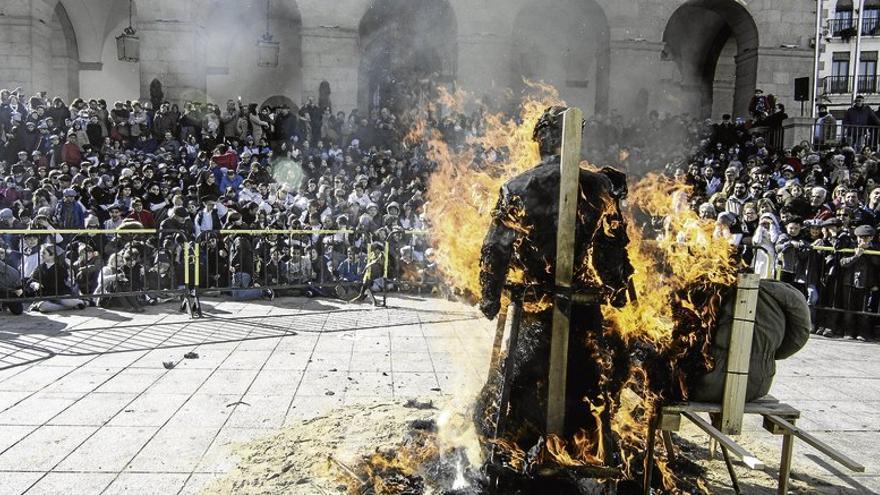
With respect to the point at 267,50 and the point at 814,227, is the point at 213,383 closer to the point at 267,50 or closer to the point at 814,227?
the point at 814,227

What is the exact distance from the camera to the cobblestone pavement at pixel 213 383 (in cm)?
389

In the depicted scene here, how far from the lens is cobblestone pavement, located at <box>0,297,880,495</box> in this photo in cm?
389

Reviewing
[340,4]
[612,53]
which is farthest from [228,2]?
[612,53]

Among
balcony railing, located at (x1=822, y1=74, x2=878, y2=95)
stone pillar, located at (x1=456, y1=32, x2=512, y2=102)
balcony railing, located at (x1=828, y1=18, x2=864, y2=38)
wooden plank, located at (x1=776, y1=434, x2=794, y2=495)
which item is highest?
balcony railing, located at (x1=828, y1=18, x2=864, y2=38)

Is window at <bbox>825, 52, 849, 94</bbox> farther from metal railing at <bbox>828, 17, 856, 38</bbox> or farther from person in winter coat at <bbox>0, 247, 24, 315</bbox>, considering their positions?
person in winter coat at <bbox>0, 247, 24, 315</bbox>

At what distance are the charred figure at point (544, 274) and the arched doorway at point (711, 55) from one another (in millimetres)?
23107

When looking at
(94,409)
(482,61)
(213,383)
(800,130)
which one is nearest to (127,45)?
(482,61)

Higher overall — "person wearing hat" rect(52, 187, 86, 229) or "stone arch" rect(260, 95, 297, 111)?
"stone arch" rect(260, 95, 297, 111)

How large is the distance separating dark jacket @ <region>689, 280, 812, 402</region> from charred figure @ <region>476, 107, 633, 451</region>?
0.63 metres

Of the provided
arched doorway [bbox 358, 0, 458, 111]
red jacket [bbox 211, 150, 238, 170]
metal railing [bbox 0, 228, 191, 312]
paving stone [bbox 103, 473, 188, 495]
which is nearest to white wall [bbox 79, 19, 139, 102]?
arched doorway [bbox 358, 0, 458, 111]

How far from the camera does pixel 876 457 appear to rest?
4.27 meters

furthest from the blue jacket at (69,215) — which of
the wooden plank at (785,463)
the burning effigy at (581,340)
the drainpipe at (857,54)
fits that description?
the drainpipe at (857,54)

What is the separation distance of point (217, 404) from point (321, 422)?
1.00 meters

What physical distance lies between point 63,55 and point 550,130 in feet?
97.6
